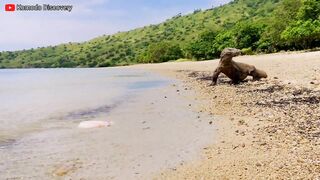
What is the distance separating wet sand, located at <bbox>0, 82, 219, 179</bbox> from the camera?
354 inches

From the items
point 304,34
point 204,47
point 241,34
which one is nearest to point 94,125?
point 304,34

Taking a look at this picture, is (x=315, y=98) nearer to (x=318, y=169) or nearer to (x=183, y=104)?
(x=183, y=104)

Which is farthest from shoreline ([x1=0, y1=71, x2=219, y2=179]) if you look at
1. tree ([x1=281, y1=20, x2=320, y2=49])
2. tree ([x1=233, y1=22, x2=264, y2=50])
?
tree ([x1=233, y1=22, x2=264, y2=50])

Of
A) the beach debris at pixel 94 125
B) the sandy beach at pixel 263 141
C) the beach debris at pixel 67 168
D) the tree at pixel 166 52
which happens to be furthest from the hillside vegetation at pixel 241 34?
the beach debris at pixel 67 168

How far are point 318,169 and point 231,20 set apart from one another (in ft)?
546

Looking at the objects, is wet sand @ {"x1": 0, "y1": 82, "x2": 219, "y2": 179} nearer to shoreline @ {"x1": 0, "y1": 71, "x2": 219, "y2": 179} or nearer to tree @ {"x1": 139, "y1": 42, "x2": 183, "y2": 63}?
shoreline @ {"x1": 0, "y1": 71, "x2": 219, "y2": 179}

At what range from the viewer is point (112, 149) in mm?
11102

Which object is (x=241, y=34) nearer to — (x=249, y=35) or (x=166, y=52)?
(x=249, y=35)

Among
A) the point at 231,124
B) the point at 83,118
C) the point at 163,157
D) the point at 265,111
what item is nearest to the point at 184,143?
the point at 163,157

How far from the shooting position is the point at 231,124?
13.6 m

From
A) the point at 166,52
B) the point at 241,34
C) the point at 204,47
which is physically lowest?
the point at 166,52

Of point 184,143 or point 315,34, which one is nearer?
point 184,143

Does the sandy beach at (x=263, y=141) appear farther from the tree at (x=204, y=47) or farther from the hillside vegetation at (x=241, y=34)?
the tree at (x=204, y=47)

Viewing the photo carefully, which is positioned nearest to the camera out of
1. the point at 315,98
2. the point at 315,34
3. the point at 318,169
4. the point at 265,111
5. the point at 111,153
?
the point at 318,169
